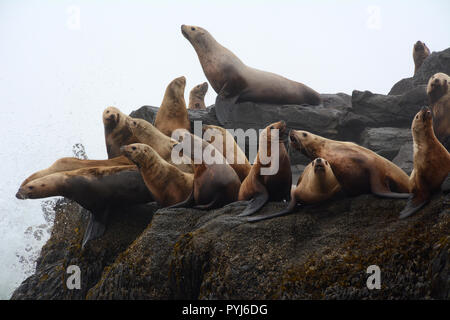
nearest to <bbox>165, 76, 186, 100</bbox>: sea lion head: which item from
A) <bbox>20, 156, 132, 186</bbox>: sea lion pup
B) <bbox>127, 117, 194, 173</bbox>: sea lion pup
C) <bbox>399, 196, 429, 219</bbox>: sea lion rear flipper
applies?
<bbox>127, 117, 194, 173</bbox>: sea lion pup

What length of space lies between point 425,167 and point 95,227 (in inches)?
139

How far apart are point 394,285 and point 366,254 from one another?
0.35 m

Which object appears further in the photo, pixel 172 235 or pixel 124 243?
pixel 124 243

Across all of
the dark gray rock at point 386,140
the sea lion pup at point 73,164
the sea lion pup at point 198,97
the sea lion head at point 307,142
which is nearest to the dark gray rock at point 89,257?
the sea lion pup at point 73,164

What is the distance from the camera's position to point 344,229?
3.72 meters

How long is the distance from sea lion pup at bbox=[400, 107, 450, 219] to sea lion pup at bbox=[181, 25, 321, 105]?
4851mm

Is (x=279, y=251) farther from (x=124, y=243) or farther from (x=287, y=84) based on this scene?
(x=287, y=84)

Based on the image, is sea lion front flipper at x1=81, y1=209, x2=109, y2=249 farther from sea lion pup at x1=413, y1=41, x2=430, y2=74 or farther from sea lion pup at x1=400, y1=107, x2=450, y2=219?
sea lion pup at x1=413, y1=41, x2=430, y2=74

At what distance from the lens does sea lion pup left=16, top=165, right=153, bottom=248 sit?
554cm

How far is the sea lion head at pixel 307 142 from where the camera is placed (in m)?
4.67

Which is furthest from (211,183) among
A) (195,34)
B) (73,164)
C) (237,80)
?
(195,34)

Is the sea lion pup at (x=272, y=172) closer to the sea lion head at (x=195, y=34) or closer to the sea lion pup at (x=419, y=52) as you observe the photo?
the sea lion head at (x=195, y=34)
